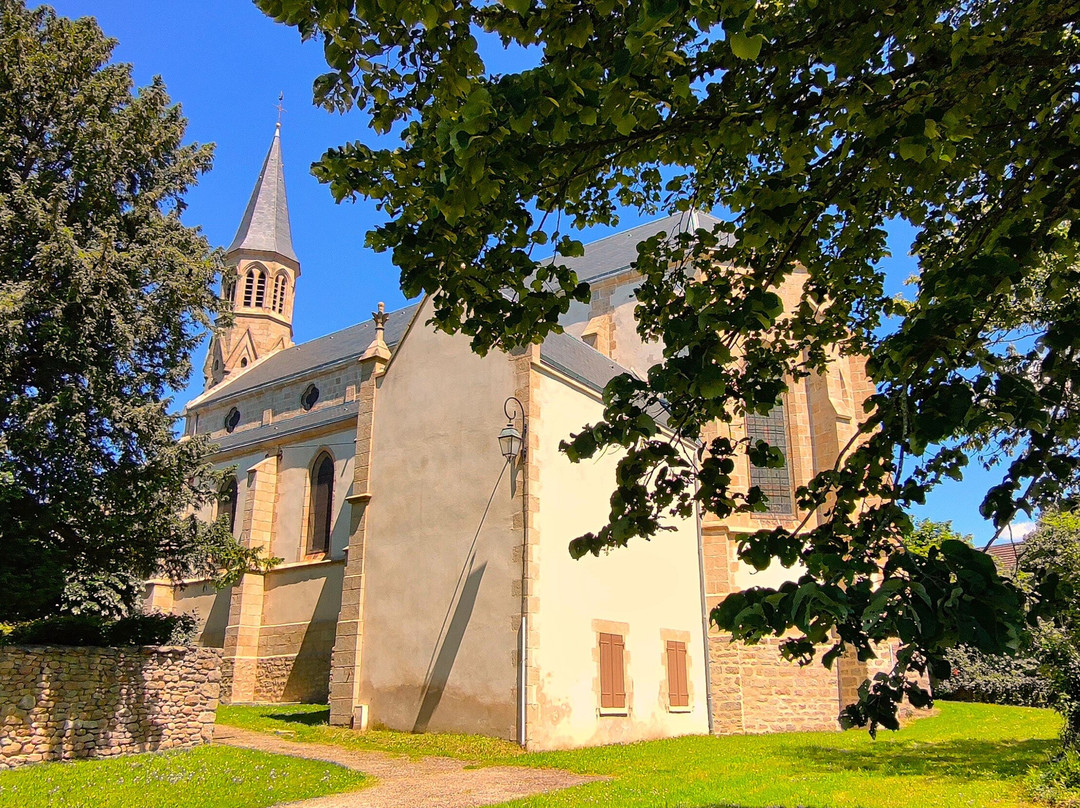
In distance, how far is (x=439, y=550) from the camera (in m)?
14.4

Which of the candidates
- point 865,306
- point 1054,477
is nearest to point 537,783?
point 865,306

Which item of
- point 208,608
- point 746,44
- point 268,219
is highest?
point 268,219

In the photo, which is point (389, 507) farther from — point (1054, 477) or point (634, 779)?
point (1054, 477)

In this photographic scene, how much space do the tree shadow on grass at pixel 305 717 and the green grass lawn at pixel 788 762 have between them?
0.03 m

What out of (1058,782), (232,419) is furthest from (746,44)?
(232,419)

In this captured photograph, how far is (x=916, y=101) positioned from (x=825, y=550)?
2387 millimetres

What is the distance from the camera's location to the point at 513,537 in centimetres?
1354

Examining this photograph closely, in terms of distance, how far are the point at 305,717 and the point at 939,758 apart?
12.1m

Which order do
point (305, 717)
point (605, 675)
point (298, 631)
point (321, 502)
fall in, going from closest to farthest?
point (605, 675) → point (305, 717) → point (298, 631) → point (321, 502)

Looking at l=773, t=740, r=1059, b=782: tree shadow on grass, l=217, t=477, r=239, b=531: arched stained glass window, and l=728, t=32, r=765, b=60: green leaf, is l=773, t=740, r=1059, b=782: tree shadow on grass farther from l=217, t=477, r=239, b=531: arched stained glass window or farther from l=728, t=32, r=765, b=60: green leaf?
l=217, t=477, r=239, b=531: arched stained glass window

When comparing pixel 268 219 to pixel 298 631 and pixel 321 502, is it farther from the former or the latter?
pixel 298 631

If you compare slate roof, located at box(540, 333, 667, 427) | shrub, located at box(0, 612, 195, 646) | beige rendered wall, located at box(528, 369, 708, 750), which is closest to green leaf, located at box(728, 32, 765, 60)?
beige rendered wall, located at box(528, 369, 708, 750)

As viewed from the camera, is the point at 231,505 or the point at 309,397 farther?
the point at 309,397

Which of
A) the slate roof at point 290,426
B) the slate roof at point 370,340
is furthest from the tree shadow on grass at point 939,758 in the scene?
the slate roof at point 290,426
